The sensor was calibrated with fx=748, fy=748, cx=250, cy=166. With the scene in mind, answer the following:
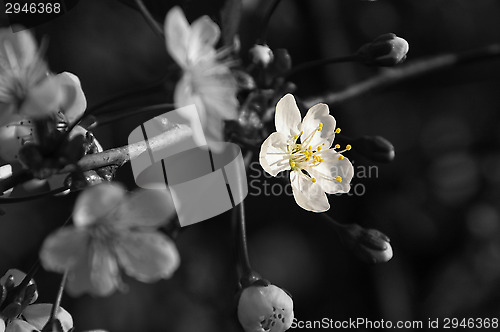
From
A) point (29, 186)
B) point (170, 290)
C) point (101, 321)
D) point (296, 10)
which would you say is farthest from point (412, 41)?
point (29, 186)

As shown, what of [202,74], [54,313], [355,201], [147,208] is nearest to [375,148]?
[202,74]

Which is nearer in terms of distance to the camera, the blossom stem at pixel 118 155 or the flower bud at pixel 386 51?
the blossom stem at pixel 118 155

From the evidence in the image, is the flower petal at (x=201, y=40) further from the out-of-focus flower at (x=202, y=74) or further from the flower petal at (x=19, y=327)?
the flower petal at (x=19, y=327)

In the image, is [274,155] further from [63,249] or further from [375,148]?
[63,249]

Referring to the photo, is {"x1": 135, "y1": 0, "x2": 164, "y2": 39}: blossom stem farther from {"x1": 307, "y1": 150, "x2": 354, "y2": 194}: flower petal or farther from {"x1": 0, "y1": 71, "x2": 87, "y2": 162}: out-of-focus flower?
{"x1": 307, "y1": 150, "x2": 354, "y2": 194}: flower petal

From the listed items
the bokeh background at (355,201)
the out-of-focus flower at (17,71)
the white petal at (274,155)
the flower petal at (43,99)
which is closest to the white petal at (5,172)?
the out-of-focus flower at (17,71)

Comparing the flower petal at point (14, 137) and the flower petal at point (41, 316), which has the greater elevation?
the flower petal at point (14, 137)

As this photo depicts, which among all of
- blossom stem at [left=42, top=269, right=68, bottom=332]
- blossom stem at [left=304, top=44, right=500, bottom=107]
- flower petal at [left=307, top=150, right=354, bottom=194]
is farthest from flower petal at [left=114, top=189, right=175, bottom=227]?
blossom stem at [left=304, top=44, right=500, bottom=107]
